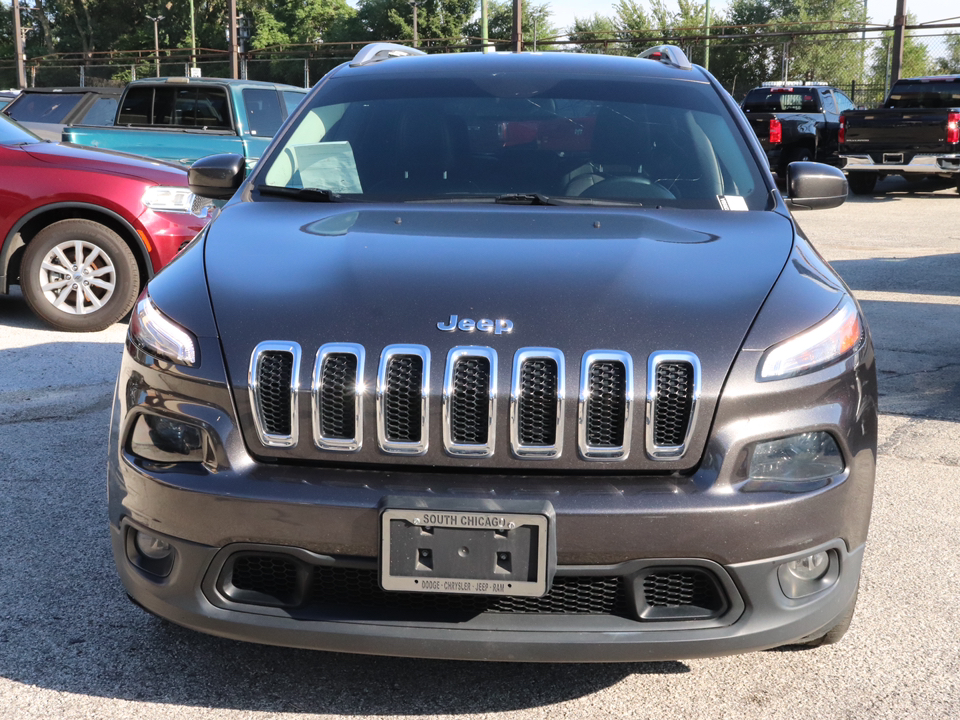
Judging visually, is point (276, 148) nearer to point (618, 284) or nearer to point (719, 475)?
point (618, 284)

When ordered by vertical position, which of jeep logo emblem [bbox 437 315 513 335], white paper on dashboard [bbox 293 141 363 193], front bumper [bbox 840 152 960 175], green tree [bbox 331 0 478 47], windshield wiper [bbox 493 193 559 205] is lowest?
front bumper [bbox 840 152 960 175]

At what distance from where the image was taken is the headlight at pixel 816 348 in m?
2.49

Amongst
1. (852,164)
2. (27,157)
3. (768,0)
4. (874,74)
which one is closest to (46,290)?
(27,157)

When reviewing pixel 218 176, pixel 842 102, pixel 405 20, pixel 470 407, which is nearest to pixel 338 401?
pixel 470 407

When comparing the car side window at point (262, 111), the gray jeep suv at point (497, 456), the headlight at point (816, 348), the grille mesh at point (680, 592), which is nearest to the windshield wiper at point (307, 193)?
the gray jeep suv at point (497, 456)

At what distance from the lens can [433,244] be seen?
9.61ft

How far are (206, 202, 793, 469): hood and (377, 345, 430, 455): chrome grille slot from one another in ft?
0.08

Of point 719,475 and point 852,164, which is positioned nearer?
point 719,475

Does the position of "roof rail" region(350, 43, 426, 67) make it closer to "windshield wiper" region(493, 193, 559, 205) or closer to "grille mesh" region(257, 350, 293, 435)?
"windshield wiper" region(493, 193, 559, 205)

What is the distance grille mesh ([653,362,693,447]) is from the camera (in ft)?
7.92

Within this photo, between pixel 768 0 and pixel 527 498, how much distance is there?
6671 cm

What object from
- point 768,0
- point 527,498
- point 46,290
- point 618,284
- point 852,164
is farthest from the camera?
point 768,0

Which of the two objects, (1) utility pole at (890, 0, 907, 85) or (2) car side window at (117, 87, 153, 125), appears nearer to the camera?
(2) car side window at (117, 87, 153, 125)

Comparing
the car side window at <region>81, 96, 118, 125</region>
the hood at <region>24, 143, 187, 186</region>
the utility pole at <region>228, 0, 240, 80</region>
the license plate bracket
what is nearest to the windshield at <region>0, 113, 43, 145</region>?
the hood at <region>24, 143, 187, 186</region>
